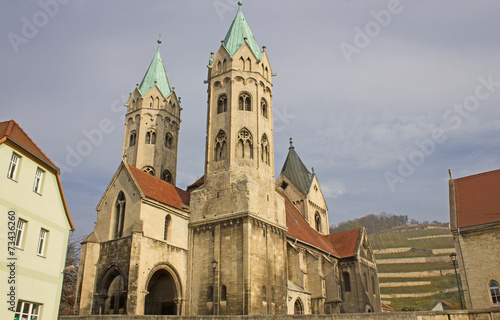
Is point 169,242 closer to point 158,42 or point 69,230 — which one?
point 69,230

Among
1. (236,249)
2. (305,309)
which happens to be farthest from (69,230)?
(305,309)

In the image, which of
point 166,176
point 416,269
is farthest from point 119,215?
point 416,269

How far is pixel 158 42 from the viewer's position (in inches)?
1788

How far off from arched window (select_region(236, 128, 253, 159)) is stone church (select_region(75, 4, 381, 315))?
7 centimetres

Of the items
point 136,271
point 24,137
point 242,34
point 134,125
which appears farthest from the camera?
point 134,125

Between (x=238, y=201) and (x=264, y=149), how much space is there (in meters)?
5.12

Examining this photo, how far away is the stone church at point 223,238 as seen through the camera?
2602 centimetres

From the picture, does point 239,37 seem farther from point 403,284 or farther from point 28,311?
point 403,284

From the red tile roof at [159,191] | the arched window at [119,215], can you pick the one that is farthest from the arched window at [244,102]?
the arched window at [119,215]

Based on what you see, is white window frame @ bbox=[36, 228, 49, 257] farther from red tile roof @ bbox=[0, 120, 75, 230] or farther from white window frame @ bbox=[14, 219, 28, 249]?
red tile roof @ bbox=[0, 120, 75, 230]

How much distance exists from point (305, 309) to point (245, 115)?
1428cm

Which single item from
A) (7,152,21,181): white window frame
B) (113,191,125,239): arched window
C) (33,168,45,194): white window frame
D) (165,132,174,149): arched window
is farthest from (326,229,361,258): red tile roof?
(7,152,21,181): white window frame

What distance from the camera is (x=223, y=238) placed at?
27.8 meters

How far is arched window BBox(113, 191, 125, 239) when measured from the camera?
27.3 m
